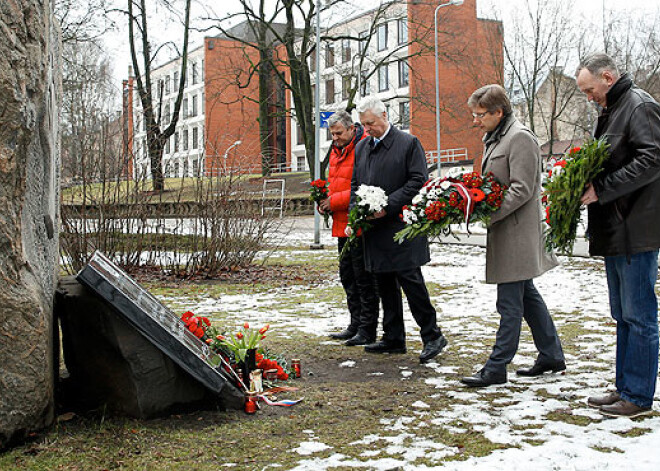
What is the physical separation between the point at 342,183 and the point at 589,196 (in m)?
2.77

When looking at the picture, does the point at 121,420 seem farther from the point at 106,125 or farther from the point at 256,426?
the point at 106,125

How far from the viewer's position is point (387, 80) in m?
48.7

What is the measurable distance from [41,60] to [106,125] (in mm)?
6748

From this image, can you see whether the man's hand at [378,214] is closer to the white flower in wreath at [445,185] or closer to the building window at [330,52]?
the white flower in wreath at [445,185]

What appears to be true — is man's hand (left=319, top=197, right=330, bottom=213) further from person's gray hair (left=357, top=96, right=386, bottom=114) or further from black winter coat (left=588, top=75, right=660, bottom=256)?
black winter coat (left=588, top=75, right=660, bottom=256)

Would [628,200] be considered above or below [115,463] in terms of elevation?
above

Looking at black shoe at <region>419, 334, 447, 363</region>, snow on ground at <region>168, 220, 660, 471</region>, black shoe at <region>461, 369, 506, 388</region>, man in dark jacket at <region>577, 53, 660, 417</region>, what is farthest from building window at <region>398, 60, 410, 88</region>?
man in dark jacket at <region>577, 53, 660, 417</region>

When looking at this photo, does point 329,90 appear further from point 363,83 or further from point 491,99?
point 491,99

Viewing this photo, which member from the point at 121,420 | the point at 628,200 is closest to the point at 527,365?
the point at 628,200

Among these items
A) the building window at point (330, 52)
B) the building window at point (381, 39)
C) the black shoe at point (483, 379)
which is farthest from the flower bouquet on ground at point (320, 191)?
the building window at point (381, 39)

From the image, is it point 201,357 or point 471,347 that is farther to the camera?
point 471,347

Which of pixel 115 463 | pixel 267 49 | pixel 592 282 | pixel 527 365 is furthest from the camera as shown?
pixel 267 49

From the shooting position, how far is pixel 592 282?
10.0 m

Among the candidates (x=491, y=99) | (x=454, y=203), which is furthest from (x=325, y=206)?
(x=491, y=99)
